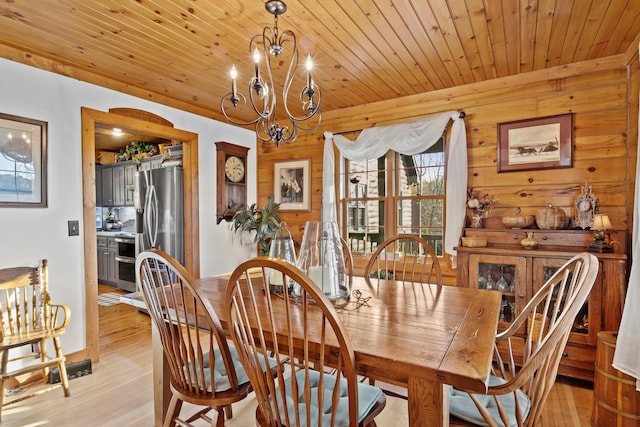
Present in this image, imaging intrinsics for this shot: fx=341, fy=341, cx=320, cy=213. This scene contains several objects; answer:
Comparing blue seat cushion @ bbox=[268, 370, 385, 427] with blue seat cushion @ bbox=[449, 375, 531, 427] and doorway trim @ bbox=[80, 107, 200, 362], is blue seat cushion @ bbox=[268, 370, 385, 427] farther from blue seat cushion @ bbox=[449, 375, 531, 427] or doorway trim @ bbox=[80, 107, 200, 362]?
doorway trim @ bbox=[80, 107, 200, 362]

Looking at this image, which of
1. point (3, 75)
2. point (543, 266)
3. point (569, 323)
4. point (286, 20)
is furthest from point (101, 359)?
point (543, 266)

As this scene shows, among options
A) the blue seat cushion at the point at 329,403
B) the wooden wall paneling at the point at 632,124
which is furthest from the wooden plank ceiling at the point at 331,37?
the blue seat cushion at the point at 329,403

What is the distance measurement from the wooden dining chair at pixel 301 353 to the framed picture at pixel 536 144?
240cm

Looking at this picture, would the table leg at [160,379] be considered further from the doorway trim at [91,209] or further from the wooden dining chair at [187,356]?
the doorway trim at [91,209]

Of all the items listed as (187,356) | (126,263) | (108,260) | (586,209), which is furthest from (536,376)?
(108,260)

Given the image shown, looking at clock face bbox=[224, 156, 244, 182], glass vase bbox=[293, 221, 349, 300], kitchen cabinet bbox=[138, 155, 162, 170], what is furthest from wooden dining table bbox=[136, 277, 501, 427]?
kitchen cabinet bbox=[138, 155, 162, 170]

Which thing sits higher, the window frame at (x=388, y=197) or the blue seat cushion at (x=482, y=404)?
the window frame at (x=388, y=197)

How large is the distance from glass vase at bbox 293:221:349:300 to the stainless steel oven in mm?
4120

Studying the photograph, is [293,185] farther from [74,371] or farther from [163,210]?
[74,371]

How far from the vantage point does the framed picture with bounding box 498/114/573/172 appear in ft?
8.86

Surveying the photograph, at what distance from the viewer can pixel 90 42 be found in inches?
89.6

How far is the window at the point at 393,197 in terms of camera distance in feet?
10.9

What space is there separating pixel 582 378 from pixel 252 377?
2427 mm

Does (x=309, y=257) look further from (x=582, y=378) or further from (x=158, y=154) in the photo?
(x=158, y=154)
